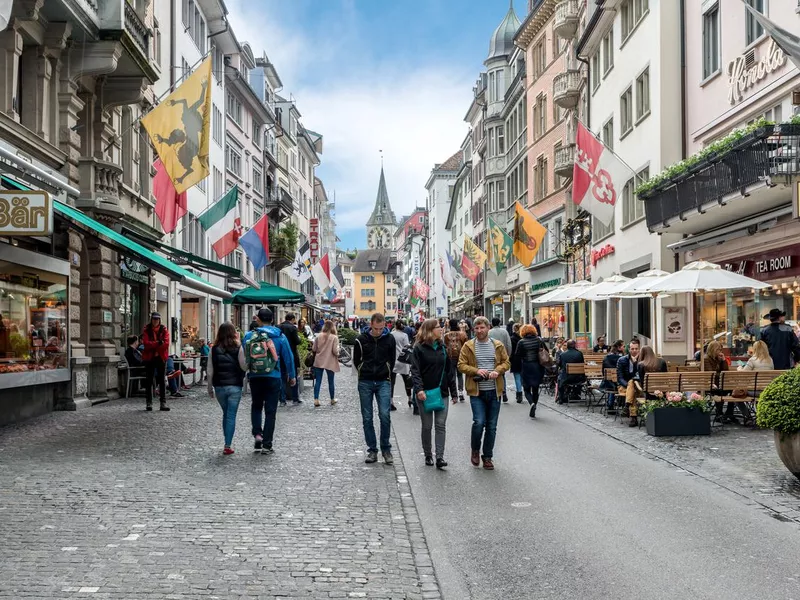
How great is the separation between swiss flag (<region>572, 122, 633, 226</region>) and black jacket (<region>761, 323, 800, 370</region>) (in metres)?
5.93

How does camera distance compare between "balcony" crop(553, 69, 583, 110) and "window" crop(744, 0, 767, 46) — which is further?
"balcony" crop(553, 69, 583, 110)

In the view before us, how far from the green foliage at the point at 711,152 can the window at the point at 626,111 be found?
6910 mm

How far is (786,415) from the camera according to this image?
965 cm

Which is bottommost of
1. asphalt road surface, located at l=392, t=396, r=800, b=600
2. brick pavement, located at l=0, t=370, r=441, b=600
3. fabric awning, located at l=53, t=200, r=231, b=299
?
asphalt road surface, located at l=392, t=396, r=800, b=600

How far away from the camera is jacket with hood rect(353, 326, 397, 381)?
11875mm

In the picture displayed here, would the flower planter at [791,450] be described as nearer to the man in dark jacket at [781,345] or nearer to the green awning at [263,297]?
the man in dark jacket at [781,345]

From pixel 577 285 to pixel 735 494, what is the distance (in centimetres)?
1808

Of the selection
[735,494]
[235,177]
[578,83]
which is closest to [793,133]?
[735,494]

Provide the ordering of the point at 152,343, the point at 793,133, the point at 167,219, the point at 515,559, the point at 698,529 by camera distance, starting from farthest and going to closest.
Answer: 1. the point at 167,219
2. the point at 152,343
3. the point at 793,133
4. the point at 698,529
5. the point at 515,559

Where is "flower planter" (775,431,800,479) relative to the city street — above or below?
above

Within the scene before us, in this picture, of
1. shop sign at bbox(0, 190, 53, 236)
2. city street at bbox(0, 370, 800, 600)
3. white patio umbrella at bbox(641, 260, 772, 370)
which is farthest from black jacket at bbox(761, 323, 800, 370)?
shop sign at bbox(0, 190, 53, 236)

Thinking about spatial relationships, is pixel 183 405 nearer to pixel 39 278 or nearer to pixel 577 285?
pixel 39 278

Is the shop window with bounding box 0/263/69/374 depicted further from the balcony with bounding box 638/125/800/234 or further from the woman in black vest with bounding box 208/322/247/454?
the balcony with bounding box 638/125/800/234

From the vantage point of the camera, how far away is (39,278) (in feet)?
54.7
